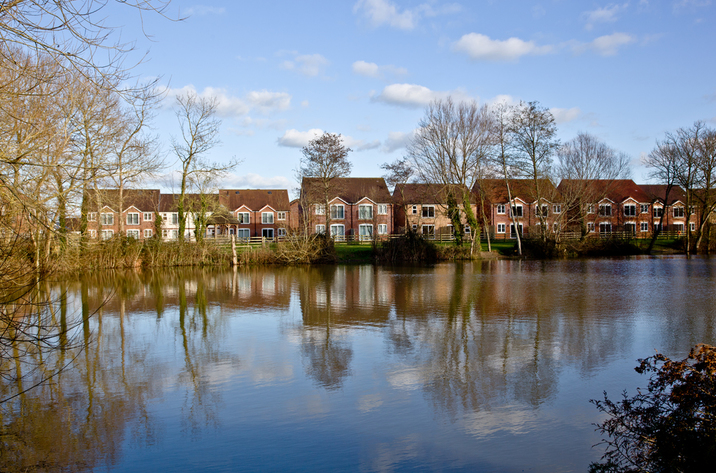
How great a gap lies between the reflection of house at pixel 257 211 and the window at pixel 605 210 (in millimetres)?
37306

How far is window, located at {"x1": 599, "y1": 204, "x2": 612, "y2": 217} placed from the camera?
202 feet

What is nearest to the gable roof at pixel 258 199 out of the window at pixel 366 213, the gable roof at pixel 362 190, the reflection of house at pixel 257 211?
the reflection of house at pixel 257 211

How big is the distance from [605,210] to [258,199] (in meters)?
42.1

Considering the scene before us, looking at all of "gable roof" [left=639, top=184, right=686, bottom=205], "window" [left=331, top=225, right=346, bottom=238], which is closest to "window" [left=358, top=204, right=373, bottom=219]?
"window" [left=331, top=225, right=346, bottom=238]

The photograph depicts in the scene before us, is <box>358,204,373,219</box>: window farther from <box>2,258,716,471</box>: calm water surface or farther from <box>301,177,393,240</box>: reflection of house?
<box>2,258,716,471</box>: calm water surface

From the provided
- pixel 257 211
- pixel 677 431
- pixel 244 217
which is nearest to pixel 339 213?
pixel 257 211

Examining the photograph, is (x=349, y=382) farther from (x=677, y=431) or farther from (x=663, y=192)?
(x=663, y=192)

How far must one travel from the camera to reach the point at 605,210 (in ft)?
205

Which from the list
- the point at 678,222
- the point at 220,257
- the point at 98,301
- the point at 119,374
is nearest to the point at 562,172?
the point at 678,222

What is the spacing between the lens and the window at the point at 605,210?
2427 inches

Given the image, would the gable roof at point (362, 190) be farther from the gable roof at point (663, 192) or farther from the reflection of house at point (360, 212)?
the gable roof at point (663, 192)

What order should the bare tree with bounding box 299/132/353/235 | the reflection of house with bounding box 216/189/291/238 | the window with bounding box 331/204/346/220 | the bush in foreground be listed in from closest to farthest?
1. the bush in foreground
2. the bare tree with bounding box 299/132/353/235
3. the window with bounding box 331/204/346/220
4. the reflection of house with bounding box 216/189/291/238

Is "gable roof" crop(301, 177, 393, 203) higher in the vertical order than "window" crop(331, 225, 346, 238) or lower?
higher

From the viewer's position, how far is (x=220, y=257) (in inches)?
1336
